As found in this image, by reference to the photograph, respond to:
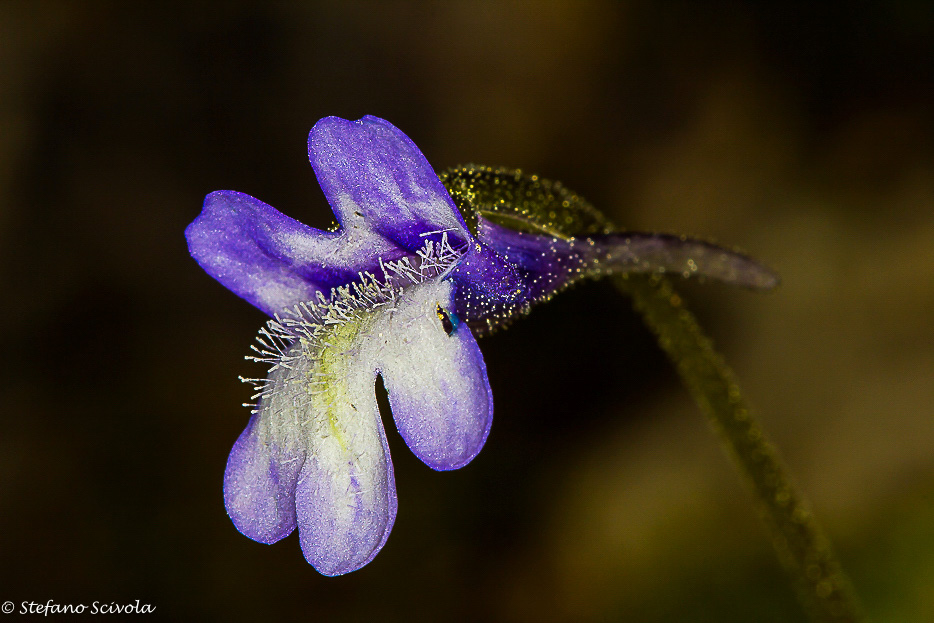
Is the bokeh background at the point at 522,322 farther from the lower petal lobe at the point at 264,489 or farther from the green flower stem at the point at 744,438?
the lower petal lobe at the point at 264,489

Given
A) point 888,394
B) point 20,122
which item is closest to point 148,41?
point 20,122

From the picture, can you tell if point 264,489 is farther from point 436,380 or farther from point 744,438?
point 744,438

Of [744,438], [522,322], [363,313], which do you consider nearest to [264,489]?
[363,313]

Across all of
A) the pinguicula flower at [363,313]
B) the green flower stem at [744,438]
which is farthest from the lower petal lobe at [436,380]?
the green flower stem at [744,438]

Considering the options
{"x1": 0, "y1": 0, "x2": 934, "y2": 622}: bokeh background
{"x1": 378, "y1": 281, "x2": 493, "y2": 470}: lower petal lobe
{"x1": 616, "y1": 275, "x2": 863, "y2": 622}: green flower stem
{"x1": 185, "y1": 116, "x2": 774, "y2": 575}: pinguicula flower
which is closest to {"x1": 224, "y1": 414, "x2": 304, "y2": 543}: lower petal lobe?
{"x1": 185, "y1": 116, "x2": 774, "y2": 575}: pinguicula flower

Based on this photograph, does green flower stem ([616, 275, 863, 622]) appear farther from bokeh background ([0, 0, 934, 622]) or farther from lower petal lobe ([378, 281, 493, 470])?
bokeh background ([0, 0, 934, 622])

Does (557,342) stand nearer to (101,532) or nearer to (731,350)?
(731,350)
